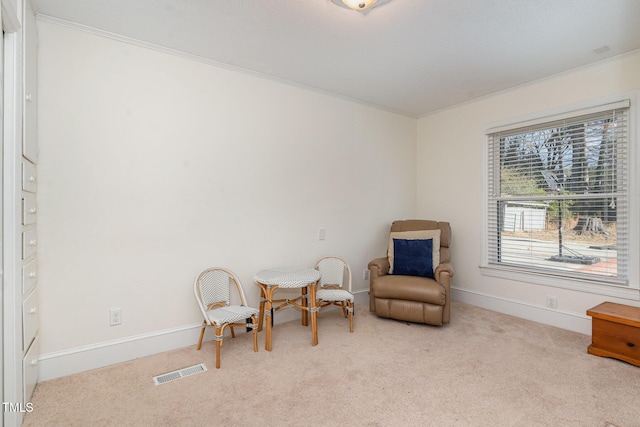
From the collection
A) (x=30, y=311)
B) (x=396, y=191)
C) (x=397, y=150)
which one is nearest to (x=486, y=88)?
(x=397, y=150)

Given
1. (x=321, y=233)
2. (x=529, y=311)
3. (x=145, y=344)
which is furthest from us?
(x=321, y=233)

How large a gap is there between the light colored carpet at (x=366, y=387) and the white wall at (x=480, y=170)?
16.5 inches

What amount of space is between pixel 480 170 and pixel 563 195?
2.87ft

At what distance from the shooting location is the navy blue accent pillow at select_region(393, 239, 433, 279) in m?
3.46

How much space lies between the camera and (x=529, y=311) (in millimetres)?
3381

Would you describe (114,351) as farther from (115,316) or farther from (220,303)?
(220,303)

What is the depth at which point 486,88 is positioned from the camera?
351cm

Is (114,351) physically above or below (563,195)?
below

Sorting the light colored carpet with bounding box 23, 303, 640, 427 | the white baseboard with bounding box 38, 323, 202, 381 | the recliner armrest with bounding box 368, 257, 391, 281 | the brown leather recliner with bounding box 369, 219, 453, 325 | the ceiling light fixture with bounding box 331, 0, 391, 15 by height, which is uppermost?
the ceiling light fixture with bounding box 331, 0, 391, 15

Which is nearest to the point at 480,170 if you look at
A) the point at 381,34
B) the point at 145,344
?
the point at 381,34

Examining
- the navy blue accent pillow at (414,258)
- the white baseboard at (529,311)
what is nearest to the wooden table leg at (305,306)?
the navy blue accent pillow at (414,258)

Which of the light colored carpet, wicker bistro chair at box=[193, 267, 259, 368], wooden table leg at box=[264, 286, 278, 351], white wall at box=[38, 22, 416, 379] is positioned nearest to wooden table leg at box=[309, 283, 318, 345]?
the light colored carpet

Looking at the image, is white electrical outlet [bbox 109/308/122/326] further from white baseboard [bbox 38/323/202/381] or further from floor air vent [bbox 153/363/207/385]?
floor air vent [bbox 153/363/207/385]

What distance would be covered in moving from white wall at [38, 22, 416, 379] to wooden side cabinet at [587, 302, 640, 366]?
235 cm
